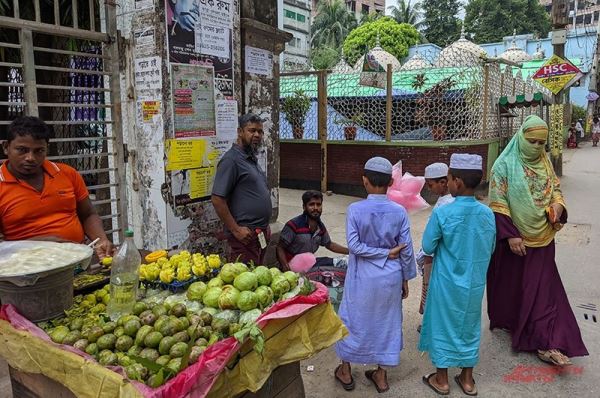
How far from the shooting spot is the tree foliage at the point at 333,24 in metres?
46.0

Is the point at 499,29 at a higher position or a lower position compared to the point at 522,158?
higher

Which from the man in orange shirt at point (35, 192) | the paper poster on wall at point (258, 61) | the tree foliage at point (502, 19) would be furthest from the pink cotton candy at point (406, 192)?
the tree foliage at point (502, 19)

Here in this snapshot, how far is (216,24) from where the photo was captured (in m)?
4.37

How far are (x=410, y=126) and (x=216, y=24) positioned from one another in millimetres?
6592

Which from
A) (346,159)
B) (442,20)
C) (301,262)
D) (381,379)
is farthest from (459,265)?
(442,20)

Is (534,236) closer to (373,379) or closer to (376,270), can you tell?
(376,270)

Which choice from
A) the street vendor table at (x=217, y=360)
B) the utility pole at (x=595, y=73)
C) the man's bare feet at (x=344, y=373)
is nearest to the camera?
the street vendor table at (x=217, y=360)

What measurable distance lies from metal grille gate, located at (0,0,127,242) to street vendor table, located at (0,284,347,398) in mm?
1992

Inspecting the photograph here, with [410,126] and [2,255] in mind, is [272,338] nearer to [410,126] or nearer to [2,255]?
[2,255]

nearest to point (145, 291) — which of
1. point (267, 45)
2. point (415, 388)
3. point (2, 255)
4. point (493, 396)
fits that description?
point (2, 255)

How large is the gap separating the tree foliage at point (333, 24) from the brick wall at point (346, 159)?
1450 inches

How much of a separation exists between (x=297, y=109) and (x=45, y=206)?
28.5ft

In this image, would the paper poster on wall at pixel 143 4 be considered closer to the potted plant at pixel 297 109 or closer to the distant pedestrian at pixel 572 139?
the potted plant at pixel 297 109

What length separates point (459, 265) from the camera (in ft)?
10.3
